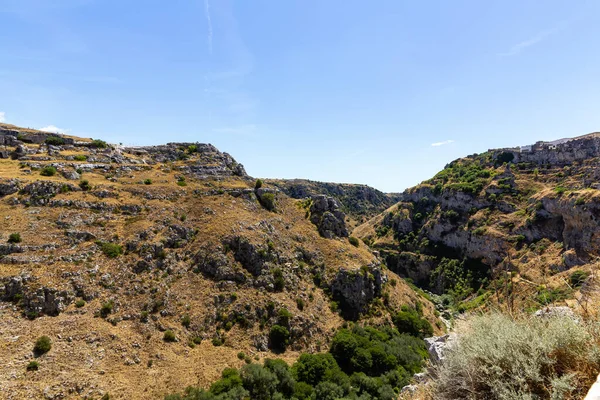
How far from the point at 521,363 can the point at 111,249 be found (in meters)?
39.3

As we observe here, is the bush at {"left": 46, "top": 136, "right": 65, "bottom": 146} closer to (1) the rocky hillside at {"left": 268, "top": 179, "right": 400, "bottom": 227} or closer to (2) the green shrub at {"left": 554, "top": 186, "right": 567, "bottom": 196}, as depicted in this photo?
(1) the rocky hillside at {"left": 268, "top": 179, "right": 400, "bottom": 227}

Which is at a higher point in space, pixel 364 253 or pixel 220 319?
pixel 364 253

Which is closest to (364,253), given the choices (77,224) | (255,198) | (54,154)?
(255,198)

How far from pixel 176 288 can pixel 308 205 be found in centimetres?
3124

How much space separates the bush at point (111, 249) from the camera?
112ft

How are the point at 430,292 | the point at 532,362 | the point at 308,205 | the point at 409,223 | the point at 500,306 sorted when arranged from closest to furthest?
the point at 532,362, the point at 500,306, the point at 308,205, the point at 430,292, the point at 409,223

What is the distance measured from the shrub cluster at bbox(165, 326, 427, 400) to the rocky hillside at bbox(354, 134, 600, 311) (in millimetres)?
25843

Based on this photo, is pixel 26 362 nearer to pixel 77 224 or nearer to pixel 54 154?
pixel 77 224

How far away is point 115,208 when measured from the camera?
40.3 metres

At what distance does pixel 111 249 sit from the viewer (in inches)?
1355

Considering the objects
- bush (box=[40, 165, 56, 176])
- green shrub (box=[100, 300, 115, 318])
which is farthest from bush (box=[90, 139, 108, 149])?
green shrub (box=[100, 300, 115, 318])

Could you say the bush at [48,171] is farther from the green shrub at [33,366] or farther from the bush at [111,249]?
the green shrub at [33,366]

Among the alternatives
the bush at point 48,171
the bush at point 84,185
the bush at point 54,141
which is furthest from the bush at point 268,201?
the bush at point 54,141

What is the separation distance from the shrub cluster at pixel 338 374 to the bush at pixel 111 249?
18694 millimetres
